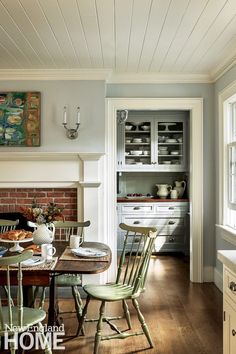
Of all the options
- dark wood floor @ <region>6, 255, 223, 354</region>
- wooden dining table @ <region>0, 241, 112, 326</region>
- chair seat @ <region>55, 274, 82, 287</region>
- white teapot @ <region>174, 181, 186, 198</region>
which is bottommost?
dark wood floor @ <region>6, 255, 223, 354</region>

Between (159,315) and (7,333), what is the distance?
172 centimetres

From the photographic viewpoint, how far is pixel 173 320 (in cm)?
320

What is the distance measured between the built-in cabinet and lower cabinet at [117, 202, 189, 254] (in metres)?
0.63

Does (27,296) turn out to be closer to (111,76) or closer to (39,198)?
(39,198)

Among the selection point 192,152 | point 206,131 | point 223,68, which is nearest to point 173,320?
point 192,152

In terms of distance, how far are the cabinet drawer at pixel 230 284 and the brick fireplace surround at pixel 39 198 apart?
254 centimetres

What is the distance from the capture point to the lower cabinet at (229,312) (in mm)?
1721

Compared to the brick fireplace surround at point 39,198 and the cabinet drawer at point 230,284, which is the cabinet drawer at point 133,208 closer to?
the brick fireplace surround at point 39,198

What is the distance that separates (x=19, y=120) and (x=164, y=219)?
295cm

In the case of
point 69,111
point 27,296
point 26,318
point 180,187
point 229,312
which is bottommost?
point 27,296

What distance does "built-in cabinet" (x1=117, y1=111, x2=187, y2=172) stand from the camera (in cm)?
605

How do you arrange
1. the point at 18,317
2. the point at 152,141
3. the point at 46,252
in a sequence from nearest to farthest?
Result: the point at 18,317 → the point at 46,252 → the point at 152,141

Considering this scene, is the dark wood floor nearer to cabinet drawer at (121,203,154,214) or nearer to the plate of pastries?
the plate of pastries

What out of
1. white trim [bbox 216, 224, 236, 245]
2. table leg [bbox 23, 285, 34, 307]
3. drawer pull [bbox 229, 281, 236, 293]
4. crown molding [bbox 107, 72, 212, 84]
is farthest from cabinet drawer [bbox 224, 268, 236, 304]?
crown molding [bbox 107, 72, 212, 84]
